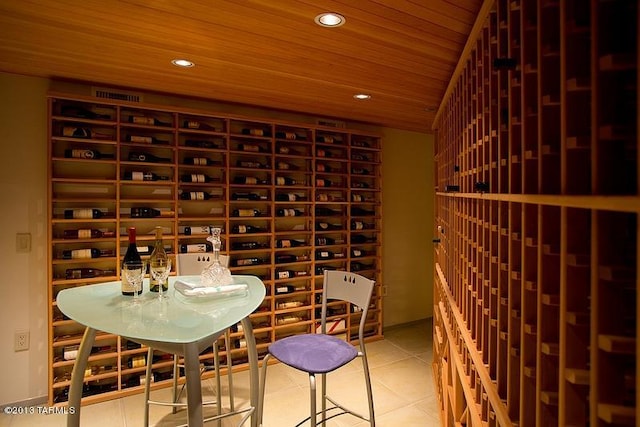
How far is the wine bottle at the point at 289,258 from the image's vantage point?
3.42 meters

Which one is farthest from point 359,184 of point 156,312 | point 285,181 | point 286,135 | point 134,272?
point 156,312

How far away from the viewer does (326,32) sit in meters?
1.78

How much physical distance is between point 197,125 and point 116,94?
623mm

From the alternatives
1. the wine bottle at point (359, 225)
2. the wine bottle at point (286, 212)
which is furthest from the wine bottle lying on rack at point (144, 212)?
the wine bottle at point (359, 225)

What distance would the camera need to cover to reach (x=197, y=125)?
3031mm

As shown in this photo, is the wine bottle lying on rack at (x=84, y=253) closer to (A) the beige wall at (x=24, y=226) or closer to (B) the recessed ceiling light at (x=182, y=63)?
(A) the beige wall at (x=24, y=226)

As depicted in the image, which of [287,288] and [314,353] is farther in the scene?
[287,288]

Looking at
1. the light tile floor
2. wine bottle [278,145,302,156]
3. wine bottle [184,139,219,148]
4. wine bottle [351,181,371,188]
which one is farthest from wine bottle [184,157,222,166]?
the light tile floor

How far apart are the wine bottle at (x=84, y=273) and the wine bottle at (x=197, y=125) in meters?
1.32

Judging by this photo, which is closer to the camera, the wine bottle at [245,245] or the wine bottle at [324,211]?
the wine bottle at [245,245]

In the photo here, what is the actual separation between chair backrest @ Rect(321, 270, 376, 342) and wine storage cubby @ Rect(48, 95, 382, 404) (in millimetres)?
918

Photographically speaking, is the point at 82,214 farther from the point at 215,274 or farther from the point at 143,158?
the point at 215,274

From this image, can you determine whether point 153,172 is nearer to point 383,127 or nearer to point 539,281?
point 383,127

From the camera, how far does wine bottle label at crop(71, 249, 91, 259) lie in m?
2.62
